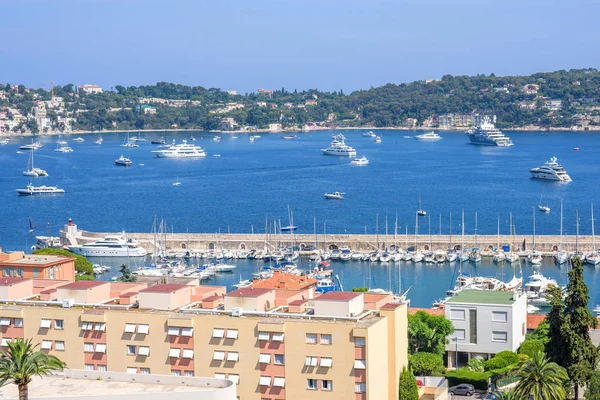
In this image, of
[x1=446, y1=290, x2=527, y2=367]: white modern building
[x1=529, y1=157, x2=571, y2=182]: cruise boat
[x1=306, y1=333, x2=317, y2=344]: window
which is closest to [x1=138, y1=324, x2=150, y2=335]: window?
[x1=306, y1=333, x2=317, y2=344]: window

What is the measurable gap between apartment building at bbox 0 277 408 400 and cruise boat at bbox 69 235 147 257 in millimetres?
19480

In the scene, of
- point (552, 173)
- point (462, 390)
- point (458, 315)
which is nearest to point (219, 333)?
point (462, 390)

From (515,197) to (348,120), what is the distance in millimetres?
84697

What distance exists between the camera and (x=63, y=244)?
3366 cm

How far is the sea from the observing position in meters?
36.3

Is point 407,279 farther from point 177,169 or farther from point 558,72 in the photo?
point 558,72

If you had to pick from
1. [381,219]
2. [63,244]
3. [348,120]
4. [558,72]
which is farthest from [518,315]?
[558,72]

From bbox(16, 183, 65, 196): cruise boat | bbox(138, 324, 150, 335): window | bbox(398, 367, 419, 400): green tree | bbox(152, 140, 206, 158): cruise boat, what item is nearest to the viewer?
bbox(138, 324, 150, 335): window

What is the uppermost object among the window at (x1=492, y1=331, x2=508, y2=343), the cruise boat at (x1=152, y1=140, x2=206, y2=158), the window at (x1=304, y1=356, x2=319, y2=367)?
the window at (x1=304, y1=356, x2=319, y2=367)

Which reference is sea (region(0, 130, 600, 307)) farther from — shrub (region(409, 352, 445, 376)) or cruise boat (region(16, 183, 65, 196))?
shrub (region(409, 352, 445, 376))

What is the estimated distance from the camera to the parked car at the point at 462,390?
14438 mm

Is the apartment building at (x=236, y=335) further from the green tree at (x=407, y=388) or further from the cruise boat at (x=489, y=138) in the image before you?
the cruise boat at (x=489, y=138)

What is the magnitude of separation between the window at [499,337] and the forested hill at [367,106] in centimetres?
10321

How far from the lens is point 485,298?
18.1 metres
